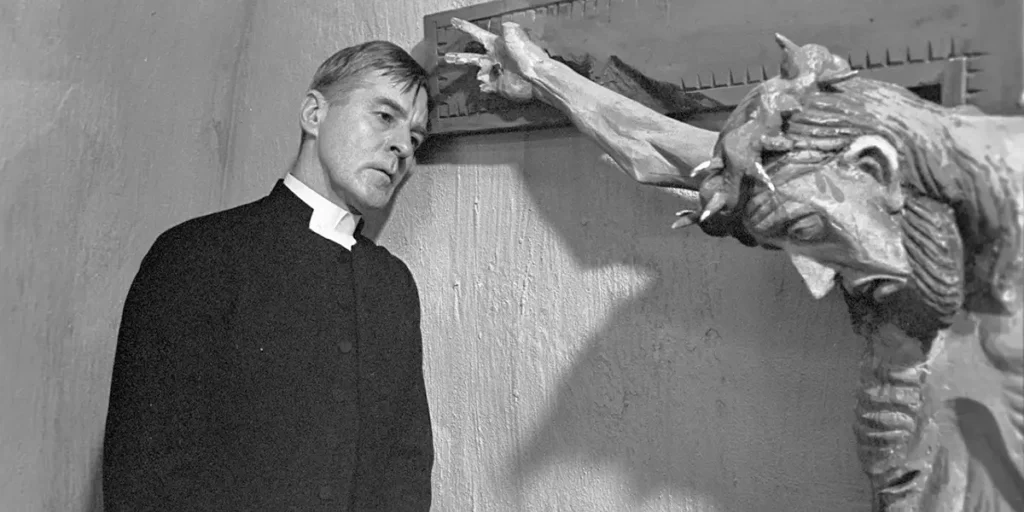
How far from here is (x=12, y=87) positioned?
0.99 meters

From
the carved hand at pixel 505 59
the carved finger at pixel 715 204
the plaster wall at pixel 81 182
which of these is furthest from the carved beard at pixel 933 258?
the plaster wall at pixel 81 182

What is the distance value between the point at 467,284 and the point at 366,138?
219mm

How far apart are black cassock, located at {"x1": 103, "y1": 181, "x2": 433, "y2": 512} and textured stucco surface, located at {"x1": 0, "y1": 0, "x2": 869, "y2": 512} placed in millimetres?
121

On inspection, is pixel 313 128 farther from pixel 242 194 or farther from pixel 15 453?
pixel 15 453

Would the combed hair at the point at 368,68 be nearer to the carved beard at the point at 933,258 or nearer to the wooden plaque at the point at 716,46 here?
the wooden plaque at the point at 716,46

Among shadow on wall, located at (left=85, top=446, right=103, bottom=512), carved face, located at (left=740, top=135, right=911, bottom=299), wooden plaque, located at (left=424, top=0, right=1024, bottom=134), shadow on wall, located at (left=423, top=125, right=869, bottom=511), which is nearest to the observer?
carved face, located at (left=740, top=135, right=911, bottom=299)

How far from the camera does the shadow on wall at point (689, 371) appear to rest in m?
0.76

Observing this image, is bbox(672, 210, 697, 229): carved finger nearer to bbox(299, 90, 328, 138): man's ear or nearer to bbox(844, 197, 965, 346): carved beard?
bbox(844, 197, 965, 346): carved beard

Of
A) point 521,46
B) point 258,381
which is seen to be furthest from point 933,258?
point 258,381

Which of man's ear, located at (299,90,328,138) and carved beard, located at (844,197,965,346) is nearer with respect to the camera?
carved beard, located at (844,197,965,346)

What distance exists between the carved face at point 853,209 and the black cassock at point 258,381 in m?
0.56

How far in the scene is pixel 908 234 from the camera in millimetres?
537

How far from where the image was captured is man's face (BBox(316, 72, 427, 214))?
0.94 metres

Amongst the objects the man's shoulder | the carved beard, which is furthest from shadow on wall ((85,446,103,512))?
the carved beard
